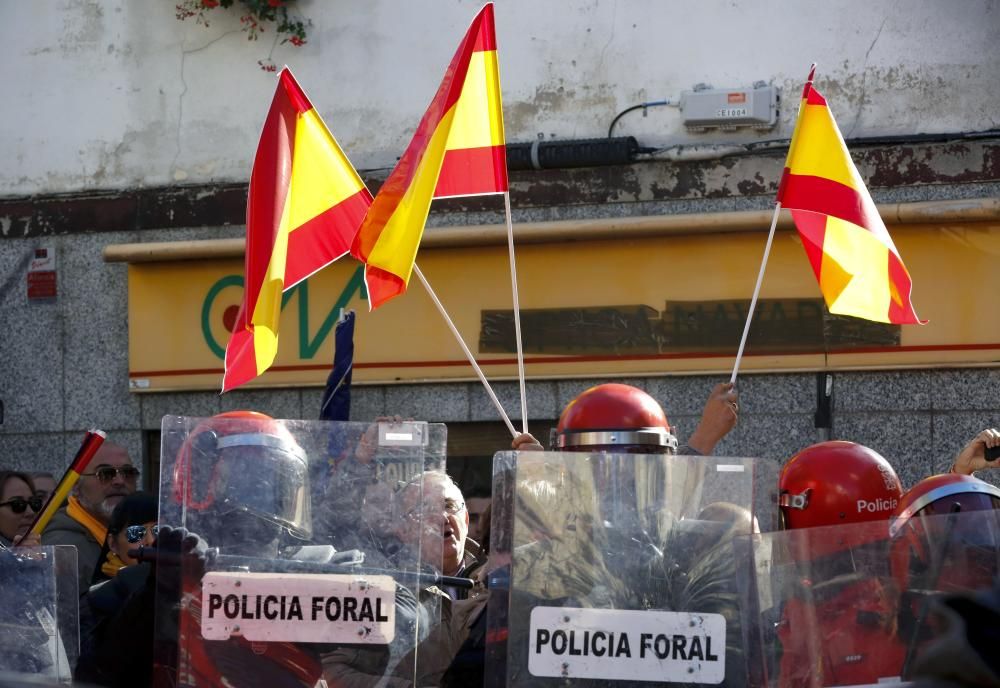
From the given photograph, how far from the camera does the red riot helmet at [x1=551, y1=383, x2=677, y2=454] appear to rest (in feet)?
14.5

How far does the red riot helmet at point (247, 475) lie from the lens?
342cm

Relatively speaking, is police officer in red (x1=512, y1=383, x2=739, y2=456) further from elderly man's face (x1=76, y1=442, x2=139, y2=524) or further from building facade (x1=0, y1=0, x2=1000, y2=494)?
building facade (x1=0, y1=0, x2=1000, y2=494)

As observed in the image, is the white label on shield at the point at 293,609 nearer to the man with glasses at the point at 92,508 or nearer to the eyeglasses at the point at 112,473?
the man with glasses at the point at 92,508

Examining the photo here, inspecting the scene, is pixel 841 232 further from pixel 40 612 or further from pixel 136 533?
pixel 40 612

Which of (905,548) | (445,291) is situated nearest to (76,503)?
(445,291)

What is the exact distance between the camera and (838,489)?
4387 mm

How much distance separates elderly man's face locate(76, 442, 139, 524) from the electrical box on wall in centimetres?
357

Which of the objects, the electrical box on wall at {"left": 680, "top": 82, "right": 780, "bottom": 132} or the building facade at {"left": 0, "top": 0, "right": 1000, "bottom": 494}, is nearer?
the building facade at {"left": 0, "top": 0, "right": 1000, "bottom": 494}

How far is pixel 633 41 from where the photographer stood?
8.28 metres

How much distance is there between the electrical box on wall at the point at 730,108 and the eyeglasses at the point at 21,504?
4.01 m

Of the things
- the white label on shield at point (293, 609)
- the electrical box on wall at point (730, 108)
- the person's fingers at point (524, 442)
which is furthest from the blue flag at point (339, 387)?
the electrical box on wall at point (730, 108)

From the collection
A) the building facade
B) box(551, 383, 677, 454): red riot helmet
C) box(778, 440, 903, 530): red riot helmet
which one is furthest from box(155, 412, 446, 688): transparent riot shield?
the building facade

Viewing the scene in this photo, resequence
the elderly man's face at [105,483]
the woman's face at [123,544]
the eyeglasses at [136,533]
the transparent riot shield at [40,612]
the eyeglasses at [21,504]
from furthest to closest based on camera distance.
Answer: the elderly man's face at [105,483] < the eyeglasses at [21,504] < the woman's face at [123,544] < the eyeglasses at [136,533] < the transparent riot shield at [40,612]

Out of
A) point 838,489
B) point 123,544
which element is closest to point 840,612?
point 838,489
